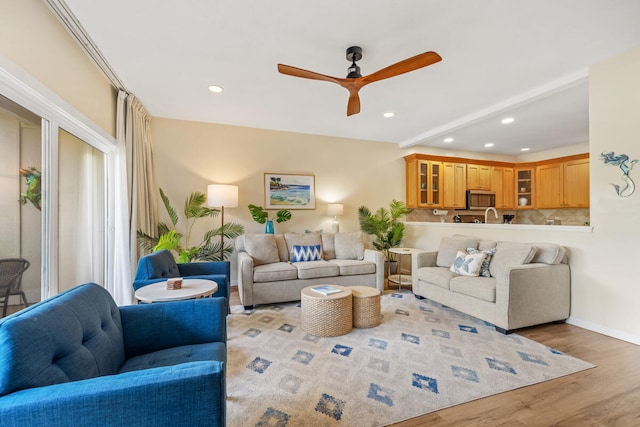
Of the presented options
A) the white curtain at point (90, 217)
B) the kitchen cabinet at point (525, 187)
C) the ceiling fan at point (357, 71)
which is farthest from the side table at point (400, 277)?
the white curtain at point (90, 217)

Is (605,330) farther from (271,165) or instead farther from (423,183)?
(271,165)

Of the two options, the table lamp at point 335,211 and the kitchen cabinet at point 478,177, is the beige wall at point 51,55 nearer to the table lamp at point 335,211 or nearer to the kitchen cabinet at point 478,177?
the table lamp at point 335,211

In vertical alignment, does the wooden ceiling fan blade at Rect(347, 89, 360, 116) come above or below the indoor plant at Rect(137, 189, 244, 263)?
above

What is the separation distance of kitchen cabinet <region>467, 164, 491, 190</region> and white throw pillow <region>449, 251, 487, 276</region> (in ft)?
10.6

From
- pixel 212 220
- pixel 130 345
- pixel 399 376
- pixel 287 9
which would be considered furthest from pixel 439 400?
pixel 212 220

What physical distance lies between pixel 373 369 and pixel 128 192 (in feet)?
10.9

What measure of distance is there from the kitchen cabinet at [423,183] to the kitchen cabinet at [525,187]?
221cm

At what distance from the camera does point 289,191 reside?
4887mm

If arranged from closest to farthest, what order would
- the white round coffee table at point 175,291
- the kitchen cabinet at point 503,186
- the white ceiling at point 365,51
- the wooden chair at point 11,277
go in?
1. the wooden chair at point 11,277
2. the white round coffee table at point 175,291
3. the white ceiling at point 365,51
4. the kitchen cabinet at point 503,186

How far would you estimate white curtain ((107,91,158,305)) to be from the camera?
3.26 metres

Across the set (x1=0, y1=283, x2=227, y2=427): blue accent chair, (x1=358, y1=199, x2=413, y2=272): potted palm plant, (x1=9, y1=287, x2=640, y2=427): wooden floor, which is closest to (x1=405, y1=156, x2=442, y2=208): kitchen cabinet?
(x1=358, y1=199, x2=413, y2=272): potted palm plant

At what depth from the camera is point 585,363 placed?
7.13 ft

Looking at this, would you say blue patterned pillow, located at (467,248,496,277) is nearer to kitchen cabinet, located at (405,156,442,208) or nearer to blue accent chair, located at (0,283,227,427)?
kitchen cabinet, located at (405,156,442,208)

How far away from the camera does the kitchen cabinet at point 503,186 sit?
6.30 m
